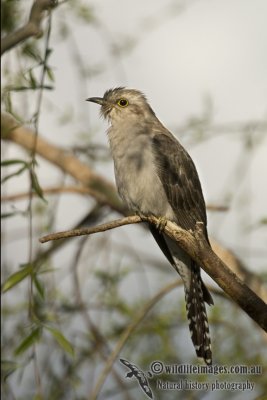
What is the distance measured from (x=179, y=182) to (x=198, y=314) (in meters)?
0.92

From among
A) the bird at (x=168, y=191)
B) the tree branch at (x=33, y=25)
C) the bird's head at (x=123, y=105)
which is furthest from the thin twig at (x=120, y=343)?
the tree branch at (x=33, y=25)

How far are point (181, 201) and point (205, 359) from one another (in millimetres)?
1064

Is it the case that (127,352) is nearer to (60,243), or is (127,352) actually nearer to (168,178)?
(60,243)

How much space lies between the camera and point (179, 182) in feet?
16.7

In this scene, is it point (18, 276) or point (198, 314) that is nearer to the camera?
point (18, 276)

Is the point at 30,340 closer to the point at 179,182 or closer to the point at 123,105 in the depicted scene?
the point at 179,182

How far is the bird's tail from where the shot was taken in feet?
15.9

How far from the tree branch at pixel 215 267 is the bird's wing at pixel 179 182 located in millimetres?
1171

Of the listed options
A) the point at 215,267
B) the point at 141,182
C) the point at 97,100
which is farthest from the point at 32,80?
the point at 97,100

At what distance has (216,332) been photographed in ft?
17.7

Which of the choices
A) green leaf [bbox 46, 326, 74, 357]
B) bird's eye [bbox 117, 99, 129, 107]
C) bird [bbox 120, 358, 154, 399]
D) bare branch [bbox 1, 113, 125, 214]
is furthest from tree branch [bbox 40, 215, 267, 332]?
bare branch [bbox 1, 113, 125, 214]

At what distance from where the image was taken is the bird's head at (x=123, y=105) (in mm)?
5789

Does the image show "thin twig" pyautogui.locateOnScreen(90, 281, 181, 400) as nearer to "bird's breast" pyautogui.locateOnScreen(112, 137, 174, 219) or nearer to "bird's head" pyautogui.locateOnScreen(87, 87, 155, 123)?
"bird's breast" pyautogui.locateOnScreen(112, 137, 174, 219)

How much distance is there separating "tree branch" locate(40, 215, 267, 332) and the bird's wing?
1.17 meters
